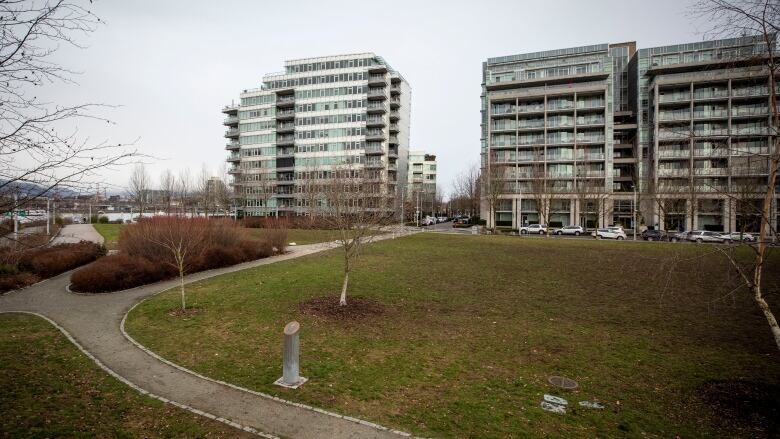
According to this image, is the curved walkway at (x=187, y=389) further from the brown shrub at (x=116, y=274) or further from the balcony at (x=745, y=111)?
the balcony at (x=745, y=111)

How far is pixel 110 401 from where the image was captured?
724 centimetres

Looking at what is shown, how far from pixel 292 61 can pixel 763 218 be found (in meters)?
84.3

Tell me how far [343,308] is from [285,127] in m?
73.3

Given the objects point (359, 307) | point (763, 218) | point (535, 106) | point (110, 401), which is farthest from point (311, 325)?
point (535, 106)

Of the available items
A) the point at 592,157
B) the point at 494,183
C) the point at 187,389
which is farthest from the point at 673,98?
the point at 187,389

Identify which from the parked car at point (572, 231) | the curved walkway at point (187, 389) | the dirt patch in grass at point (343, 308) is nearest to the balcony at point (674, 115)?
the parked car at point (572, 231)

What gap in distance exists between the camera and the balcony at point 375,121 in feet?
243

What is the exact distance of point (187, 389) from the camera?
7.85m

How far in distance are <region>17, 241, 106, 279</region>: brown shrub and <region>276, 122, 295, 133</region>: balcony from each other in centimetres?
5692

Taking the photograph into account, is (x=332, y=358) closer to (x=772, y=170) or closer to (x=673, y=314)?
(x=772, y=170)

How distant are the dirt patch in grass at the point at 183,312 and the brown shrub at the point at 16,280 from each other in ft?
34.0

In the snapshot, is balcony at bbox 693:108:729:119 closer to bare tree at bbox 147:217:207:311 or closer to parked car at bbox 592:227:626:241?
parked car at bbox 592:227:626:241

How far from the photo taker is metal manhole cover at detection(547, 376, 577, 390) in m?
8.29

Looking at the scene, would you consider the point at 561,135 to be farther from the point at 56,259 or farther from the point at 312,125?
the point at 56,259
